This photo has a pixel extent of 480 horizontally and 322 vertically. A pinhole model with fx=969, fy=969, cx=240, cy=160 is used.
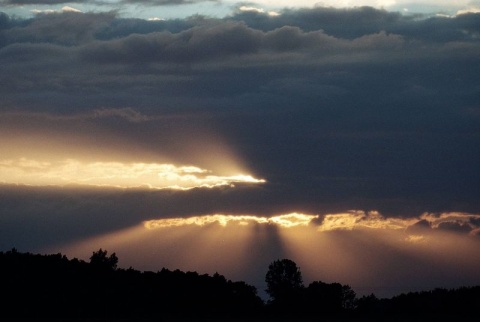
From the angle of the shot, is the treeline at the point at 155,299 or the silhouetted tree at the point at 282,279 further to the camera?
the silhouetted tree at the point at 282,279

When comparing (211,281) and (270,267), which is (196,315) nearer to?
(211,281)

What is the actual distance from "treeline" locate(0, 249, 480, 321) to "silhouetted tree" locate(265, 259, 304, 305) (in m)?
13.8

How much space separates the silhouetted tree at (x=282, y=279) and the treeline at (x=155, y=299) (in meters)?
13.8

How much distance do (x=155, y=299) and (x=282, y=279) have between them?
44.8m

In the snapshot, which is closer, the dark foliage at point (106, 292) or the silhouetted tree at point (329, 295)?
the dark foliage at point (106, 292)

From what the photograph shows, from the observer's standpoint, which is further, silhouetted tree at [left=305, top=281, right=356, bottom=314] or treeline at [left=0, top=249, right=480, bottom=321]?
silhouetted tree at [left=305, top=281, right=356, bottom=314]

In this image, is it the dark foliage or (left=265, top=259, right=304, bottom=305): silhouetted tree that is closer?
the dark foliage

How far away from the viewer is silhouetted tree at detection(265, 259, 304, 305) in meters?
145

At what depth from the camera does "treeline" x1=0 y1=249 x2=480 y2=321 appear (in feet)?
330

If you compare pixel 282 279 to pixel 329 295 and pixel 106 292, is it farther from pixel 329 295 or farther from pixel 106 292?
pixel 106 292

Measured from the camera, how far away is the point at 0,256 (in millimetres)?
120875

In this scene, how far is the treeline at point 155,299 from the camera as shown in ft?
330

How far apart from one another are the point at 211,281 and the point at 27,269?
2310cm

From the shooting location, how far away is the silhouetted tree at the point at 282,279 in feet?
475
